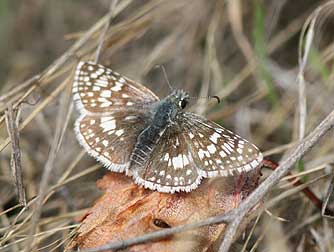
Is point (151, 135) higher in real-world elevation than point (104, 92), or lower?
lower

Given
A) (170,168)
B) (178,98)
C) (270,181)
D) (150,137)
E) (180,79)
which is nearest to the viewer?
(270,181)

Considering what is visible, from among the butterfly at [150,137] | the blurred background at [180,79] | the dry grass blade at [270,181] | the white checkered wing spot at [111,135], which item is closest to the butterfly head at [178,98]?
the butterfly at [150,137]

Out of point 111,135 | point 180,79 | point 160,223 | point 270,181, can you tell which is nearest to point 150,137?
point 111,135

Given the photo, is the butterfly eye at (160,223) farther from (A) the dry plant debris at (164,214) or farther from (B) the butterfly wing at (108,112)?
(B) the butterfly wing at (108,112)

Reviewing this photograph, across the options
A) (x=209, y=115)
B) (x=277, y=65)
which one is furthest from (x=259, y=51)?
(x=277, y=65)

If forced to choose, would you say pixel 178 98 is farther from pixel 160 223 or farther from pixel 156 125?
pixel 160 223
